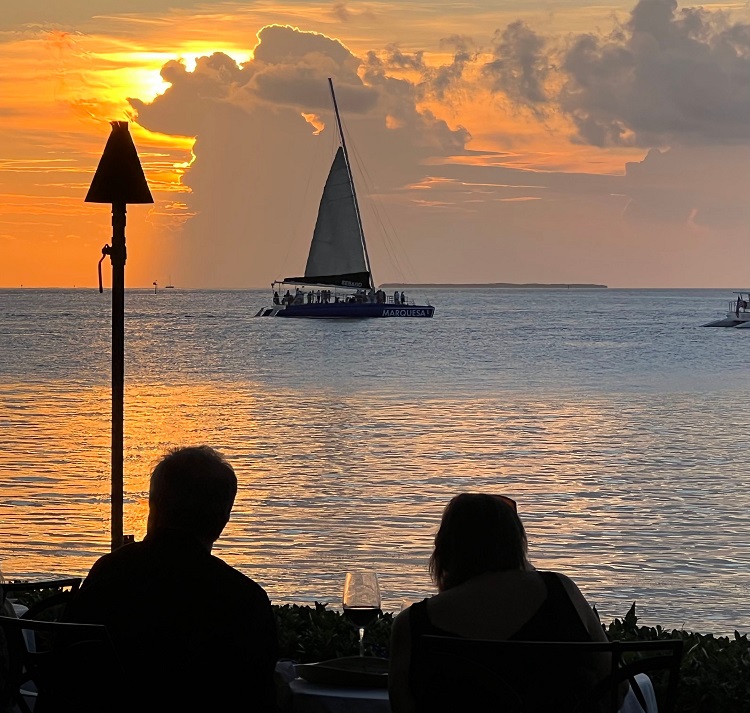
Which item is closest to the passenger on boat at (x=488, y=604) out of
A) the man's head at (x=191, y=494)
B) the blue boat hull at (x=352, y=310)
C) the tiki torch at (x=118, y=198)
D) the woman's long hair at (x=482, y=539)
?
the woman's long hair at (x=482, y=539)

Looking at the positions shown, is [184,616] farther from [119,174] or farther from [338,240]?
[338,240]

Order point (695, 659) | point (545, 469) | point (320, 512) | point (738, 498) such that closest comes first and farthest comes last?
point (695, 659) → point (320, 512) → point (738, 498) → point (545, 469)

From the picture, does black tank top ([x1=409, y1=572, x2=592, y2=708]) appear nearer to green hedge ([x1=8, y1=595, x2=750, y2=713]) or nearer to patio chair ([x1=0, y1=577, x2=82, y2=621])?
green hedge ([x1=8, y1=595, x2=750, y2=713])

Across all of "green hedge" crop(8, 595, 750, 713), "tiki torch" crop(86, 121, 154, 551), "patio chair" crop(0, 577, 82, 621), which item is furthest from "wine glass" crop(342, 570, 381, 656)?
"tiki torch" crop(86, 121, 154, 551)

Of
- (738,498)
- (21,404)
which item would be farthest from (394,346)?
(738,498)

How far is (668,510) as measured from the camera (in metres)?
12.1

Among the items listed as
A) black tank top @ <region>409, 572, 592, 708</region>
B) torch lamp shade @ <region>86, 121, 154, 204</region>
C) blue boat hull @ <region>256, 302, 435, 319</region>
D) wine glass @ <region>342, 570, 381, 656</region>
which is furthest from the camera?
blue boat hull @ <region>256, 302, 435, 319</region>

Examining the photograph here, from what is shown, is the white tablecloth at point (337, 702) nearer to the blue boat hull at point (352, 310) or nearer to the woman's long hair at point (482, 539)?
the woman's long hair at point (482, 539)

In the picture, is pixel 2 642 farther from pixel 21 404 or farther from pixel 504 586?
pixel 21 404

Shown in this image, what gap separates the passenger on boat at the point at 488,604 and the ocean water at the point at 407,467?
510 cm

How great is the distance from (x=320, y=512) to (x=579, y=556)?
9.77 feet

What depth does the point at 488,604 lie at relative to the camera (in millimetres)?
2990

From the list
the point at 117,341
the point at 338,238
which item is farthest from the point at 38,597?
the point at 338,238

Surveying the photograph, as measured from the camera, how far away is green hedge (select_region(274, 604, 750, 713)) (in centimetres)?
384
